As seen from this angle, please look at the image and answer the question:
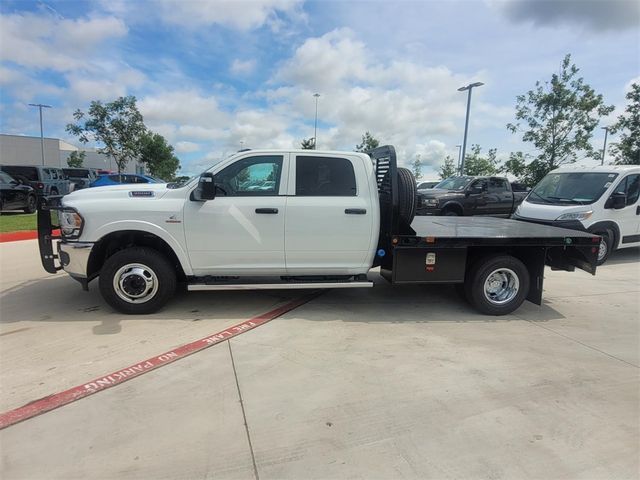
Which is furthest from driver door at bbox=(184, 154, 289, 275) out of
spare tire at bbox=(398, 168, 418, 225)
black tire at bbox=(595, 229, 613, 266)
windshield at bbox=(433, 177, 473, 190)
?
windshield at bbox=(433, 177, 473, 190)

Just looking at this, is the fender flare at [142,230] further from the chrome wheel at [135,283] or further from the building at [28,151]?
the building at [28,151]

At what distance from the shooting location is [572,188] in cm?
905

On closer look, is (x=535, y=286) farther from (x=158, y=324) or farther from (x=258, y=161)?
(x=158, y=324)

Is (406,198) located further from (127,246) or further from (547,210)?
(547,210)

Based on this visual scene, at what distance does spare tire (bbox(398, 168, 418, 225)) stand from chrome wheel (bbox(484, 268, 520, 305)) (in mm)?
1348

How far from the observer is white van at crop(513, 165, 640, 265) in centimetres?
840

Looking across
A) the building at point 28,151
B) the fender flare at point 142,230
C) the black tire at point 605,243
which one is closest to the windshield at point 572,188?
the black tire at point 605,243

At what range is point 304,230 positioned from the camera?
4.89m

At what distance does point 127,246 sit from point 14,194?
12.9m

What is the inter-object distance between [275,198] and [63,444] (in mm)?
3087

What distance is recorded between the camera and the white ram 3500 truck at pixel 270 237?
473 centimetres

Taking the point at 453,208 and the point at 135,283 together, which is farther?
the point at 453,208

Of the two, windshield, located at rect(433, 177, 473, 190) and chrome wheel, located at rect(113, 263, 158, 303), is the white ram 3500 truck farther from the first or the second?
windshield, located at rect(433, 177, 473, 190)

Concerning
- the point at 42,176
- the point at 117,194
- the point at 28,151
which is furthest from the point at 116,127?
the point at 28,151
